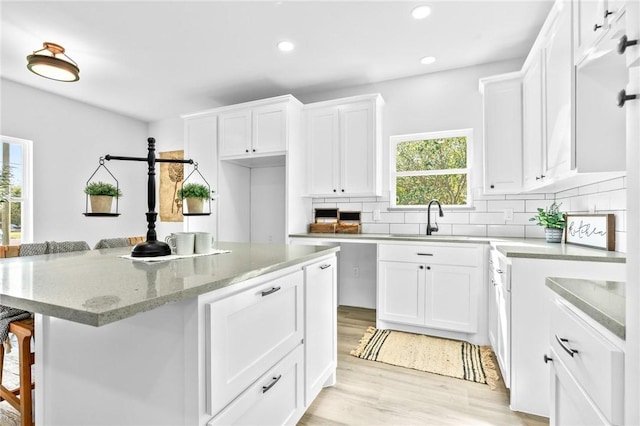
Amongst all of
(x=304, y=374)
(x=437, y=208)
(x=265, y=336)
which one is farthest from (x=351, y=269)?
(x=265, y=336)

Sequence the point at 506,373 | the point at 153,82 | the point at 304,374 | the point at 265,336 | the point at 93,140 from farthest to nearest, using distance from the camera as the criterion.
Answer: the point at 93,140
the point at 153,82
the point at 506,373
the point at 304,374
the point at 265,336

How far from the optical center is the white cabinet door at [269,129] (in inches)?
137

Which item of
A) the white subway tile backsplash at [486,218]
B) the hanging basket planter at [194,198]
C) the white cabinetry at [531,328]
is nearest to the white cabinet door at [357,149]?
the white subway tile backsplash at [486,218]

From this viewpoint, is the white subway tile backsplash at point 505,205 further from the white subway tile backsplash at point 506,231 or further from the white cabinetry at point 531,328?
the white cabinetry at point 531,328

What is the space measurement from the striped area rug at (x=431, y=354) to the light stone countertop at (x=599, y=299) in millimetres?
1485

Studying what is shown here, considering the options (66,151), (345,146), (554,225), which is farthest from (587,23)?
(66,151)

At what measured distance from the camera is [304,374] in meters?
1.57

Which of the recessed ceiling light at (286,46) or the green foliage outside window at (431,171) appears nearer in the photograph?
the recessed ceiling light at (286,46)

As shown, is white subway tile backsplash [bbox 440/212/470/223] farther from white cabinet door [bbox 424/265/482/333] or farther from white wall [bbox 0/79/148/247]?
white wall [bbox 0/79/148/247]

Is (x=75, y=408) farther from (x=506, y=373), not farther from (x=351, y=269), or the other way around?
(x=351, y=269)

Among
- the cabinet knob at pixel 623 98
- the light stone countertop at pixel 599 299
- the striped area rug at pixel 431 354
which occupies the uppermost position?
the cabinet knob at pixel 623 98

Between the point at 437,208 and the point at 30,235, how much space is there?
4.92m

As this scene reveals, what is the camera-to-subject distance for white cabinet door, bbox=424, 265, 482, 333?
2.68 metres

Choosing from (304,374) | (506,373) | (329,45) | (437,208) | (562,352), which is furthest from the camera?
(437,208)
